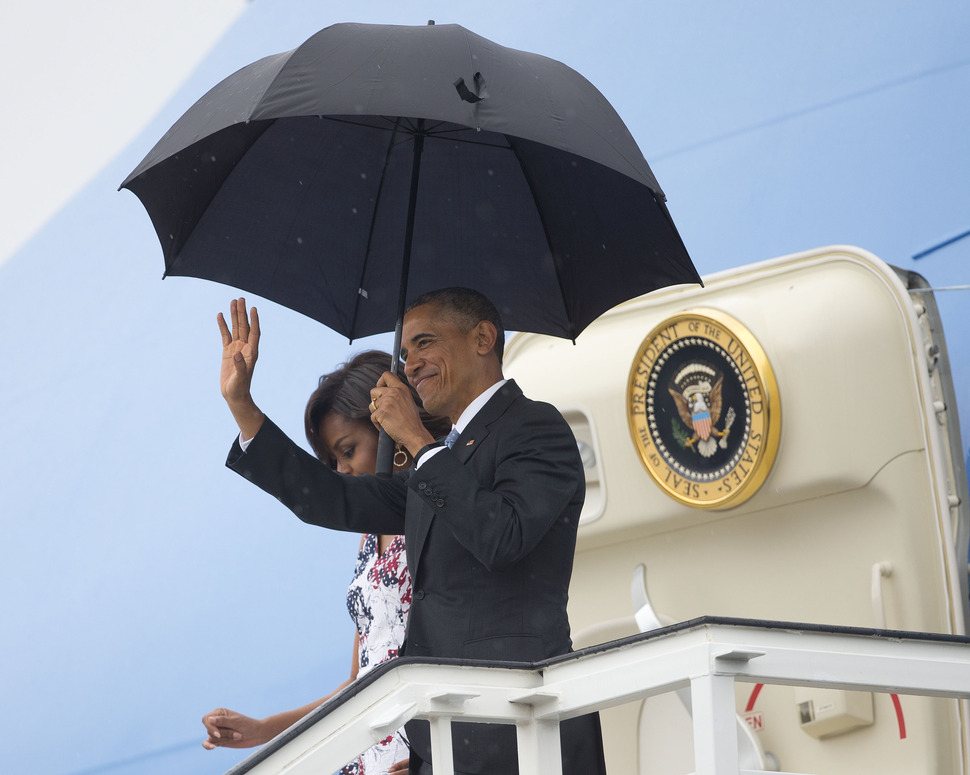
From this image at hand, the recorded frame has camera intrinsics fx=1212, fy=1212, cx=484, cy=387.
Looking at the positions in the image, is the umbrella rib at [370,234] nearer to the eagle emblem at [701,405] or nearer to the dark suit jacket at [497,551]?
the dark suit jacket at [497,551]

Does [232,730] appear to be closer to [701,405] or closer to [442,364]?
[442,364]

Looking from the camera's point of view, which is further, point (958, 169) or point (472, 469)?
point (958, 169)

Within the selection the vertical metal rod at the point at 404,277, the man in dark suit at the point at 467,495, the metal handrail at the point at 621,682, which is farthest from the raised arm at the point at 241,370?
the metal handrail at the point at 621,682

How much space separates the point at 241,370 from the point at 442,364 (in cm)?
38

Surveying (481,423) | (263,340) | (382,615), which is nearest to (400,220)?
(481,423)

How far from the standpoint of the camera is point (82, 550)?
20.7 ft

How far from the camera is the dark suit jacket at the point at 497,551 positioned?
189cm

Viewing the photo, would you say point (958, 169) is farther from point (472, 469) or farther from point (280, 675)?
point (280, 675)

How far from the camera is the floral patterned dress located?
254 cm

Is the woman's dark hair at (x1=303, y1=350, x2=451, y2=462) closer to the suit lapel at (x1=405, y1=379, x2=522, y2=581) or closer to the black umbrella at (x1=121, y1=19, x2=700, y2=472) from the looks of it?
the black umbrella at (x1=121, y1=19, x2=700, y2=472)

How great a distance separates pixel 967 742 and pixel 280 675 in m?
3.04

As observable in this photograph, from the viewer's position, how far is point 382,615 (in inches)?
102

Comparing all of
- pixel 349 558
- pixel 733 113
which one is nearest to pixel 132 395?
pixel 349 558

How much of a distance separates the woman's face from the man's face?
1.70ft
